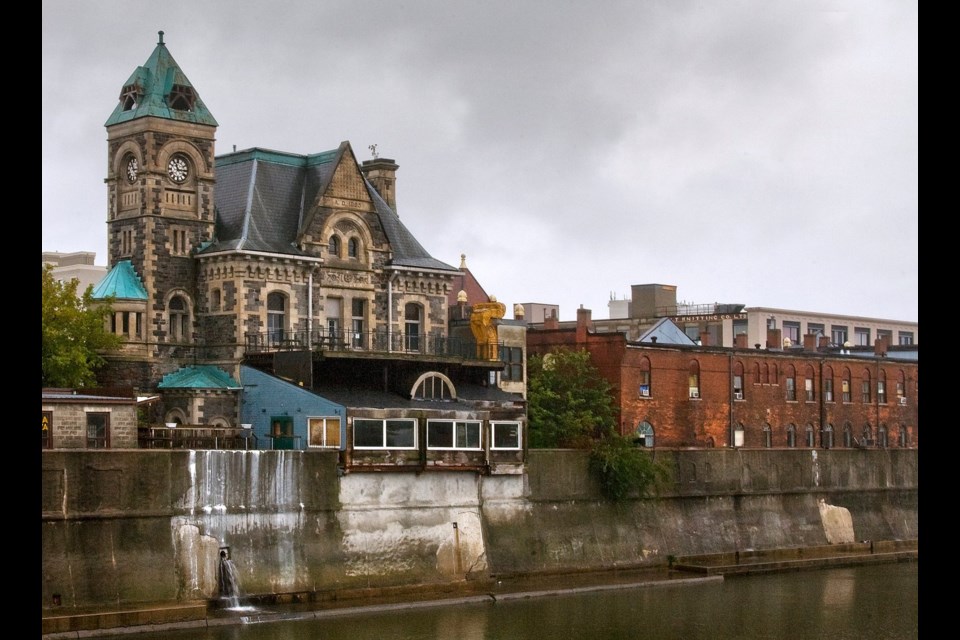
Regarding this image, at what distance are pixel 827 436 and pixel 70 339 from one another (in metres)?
49.3

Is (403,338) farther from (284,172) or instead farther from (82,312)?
(82,312)

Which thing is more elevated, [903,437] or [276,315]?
[276,315]

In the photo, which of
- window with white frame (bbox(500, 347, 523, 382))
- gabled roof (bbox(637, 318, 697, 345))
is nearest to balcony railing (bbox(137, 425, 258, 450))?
window with white frame (bbox(500, 347, 523, 382))

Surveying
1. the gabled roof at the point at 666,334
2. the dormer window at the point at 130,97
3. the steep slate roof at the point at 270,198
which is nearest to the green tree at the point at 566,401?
the steep slate roof at the point at 270,198

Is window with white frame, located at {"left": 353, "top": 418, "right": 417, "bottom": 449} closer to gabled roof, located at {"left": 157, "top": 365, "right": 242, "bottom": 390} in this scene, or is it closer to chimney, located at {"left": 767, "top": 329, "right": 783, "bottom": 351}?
gabled roof, located at {"left": 157, "top": 365, "right": 242, "bottom": 390}

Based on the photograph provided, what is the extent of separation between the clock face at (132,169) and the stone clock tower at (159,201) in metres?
0.04

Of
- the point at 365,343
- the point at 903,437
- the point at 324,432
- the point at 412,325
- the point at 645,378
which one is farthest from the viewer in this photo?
the point at 903,437

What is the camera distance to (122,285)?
62.8 m

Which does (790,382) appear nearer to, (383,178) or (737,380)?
(737,380)

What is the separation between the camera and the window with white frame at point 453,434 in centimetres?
5691

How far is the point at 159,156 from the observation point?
6341 centimetres

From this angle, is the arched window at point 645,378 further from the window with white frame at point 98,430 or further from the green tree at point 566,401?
the window with white frame at point 98,430

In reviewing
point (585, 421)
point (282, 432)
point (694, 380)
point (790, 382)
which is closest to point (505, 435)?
point (282, 432)
